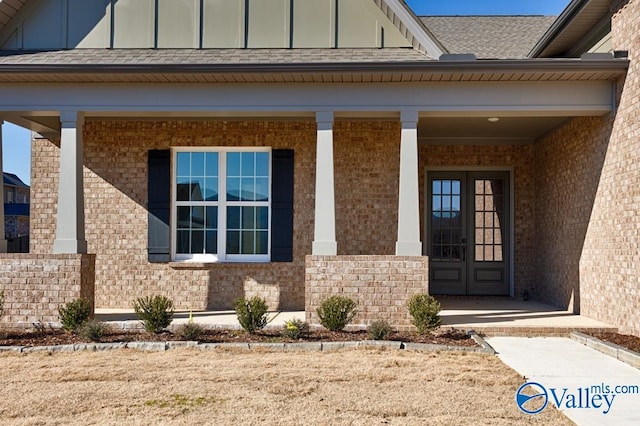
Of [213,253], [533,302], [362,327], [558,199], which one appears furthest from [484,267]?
[213,253]

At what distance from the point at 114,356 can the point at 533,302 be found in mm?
7668

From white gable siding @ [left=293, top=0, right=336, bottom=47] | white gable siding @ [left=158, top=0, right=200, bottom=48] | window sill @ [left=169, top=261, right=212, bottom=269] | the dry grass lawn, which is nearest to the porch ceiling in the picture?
white gable siding @ [left=293, top=0, right=336, bottom=47]

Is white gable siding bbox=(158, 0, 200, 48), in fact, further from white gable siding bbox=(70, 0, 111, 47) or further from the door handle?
the door handle

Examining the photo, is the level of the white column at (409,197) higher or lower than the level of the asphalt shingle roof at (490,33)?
lower

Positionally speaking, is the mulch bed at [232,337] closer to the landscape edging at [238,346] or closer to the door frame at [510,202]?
the landscape edging at [238,346]

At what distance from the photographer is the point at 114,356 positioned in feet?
21.7

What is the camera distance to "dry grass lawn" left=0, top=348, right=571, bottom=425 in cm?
454

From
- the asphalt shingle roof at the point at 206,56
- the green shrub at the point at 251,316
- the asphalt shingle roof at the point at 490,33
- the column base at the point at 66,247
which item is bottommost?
the green shrub at the point at 251,316

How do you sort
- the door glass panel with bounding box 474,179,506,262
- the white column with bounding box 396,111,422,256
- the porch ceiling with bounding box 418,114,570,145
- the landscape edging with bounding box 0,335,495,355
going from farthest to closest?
1. the door glass panel with bounding box 474,179,506,262
2. the porch ceiling with bounding box 418,114,570,145
3. the white column with bounding box 396,111,422,256
4. the landscape edging with bounding box 0,335,495,355

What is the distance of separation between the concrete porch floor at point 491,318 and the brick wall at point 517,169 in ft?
2.74

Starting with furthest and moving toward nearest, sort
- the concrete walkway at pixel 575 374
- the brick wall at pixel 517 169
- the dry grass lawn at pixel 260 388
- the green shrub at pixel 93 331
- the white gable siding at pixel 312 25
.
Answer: the brick wall at pixel 517 169 → the white gable siding at pixel 312 25 → the green shrub at pixel 93 331 → the concrete walkway at pixel 575 374 → the dry grass lawn at pixel 260 388

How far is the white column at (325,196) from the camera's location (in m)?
8.32

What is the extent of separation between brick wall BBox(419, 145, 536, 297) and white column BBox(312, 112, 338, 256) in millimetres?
3615

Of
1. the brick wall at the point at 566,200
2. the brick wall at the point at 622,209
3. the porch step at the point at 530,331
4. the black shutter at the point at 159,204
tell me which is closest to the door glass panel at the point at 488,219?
the brick wall at the point at 566,200
